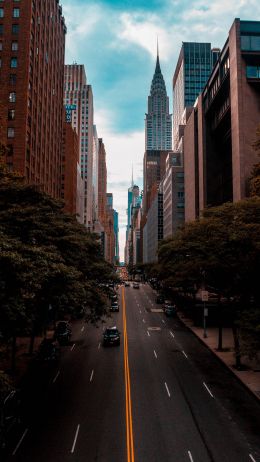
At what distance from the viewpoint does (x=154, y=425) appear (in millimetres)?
16578

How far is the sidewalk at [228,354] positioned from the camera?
22.4 m

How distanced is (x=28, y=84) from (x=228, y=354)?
52.5 metres

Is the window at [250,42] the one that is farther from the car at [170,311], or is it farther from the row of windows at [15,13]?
the car at [170,311]

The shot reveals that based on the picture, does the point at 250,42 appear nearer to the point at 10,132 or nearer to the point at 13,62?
the point at 13,62

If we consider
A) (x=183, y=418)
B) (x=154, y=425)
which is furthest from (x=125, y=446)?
(x=183, y=418)

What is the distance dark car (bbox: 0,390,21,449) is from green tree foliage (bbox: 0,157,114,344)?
9.79ft

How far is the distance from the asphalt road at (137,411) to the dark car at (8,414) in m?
0.49

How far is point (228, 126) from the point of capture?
2564 inches

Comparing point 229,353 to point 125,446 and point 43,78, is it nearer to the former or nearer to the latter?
point 125,446

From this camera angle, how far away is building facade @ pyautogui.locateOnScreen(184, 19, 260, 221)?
173 feet

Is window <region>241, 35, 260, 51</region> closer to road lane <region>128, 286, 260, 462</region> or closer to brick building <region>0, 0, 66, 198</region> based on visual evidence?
brick building <region>0, 0, 66, 198</region>

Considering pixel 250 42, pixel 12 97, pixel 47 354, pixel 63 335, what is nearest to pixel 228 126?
pixel 250 42

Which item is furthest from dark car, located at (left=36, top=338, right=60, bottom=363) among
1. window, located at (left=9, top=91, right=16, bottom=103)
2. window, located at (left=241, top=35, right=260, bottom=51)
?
window, located at (left=241, top=35, right=260, bottom=51)

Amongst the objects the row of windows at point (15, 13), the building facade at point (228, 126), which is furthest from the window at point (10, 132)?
the building facade at point (228, 126)
